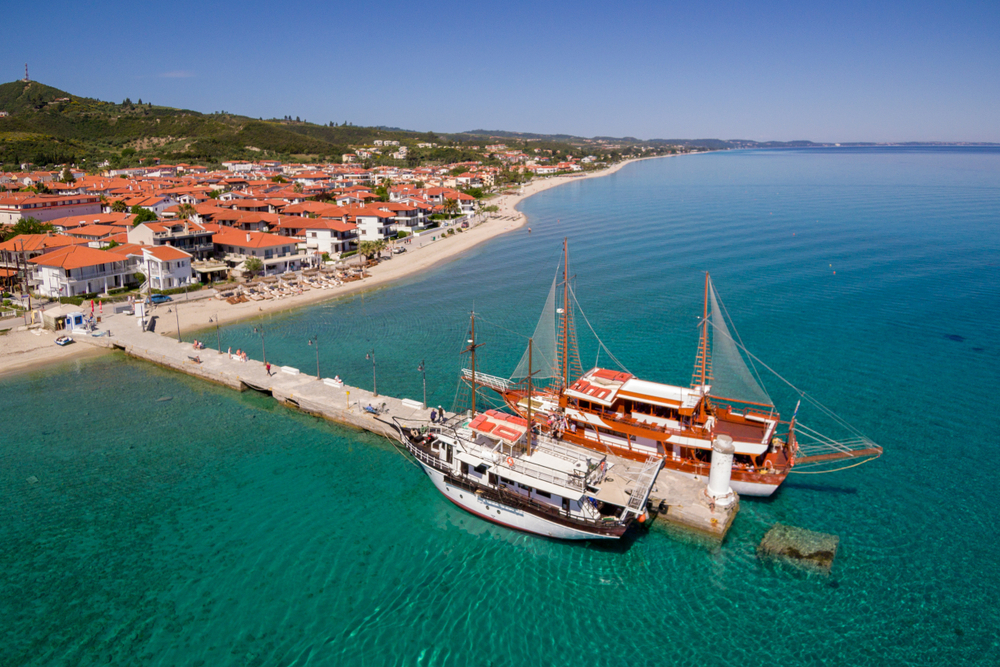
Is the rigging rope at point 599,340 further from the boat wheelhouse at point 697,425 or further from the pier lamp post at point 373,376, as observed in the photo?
the pier lamp post at point 373,376

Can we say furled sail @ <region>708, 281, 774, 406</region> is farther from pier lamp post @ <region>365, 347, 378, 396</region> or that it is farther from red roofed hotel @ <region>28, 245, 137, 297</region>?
red roofed hotel @ <region>28, 245, 137, 297</region>

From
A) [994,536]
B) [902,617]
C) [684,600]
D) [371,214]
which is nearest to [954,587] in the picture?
[902,617]

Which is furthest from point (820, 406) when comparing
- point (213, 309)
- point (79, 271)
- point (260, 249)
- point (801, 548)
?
point (79, 271)

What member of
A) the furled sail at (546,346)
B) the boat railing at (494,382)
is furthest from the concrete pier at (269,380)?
the furled sail at (546,346)

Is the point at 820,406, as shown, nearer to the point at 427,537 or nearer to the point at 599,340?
the point at 599,340

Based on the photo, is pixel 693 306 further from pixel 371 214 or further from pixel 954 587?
pixel 371 214

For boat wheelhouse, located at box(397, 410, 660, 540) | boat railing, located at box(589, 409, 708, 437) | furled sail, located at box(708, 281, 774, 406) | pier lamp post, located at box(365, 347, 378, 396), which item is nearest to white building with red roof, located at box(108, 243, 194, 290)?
pier lamp post, located at box(365, 347, 378, 396)
